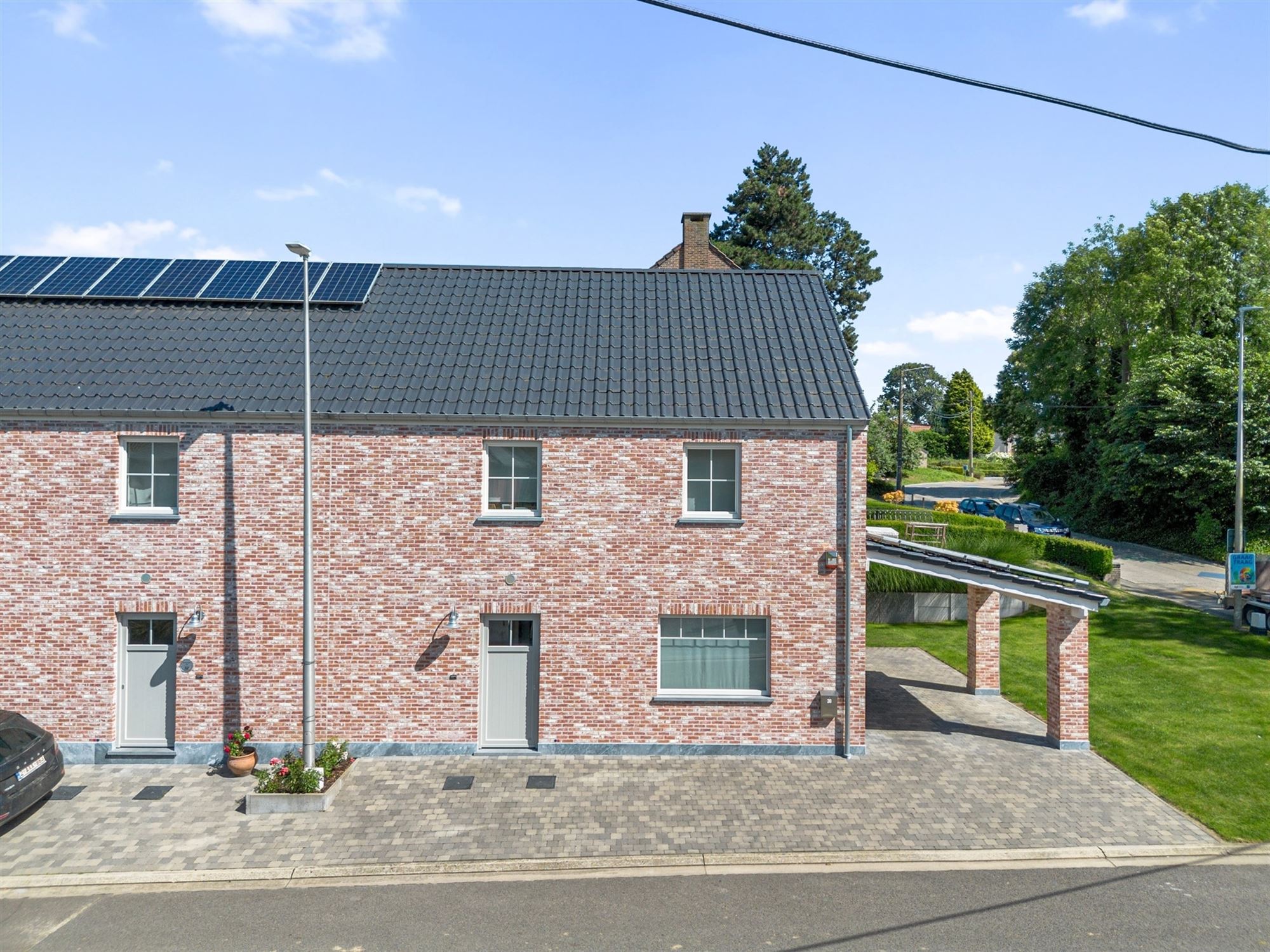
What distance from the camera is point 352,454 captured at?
43.1ft

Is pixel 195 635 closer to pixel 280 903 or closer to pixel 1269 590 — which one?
pixel 280 903

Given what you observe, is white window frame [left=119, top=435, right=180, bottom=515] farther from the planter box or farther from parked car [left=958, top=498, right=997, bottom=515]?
parked car [left=958, top=498, right=997, bottom=515]

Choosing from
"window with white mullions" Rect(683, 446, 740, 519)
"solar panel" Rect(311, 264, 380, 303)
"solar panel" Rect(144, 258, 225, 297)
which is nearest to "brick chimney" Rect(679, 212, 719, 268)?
"solar panel" Rect(311, 264, 380, 303)

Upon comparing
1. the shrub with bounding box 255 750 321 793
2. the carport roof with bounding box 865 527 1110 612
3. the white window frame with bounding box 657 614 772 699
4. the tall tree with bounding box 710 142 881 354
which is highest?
the tall tree with bounding box 710 142 881 354

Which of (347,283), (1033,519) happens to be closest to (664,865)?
(347,283)

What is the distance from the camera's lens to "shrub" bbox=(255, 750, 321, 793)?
11.4 metres

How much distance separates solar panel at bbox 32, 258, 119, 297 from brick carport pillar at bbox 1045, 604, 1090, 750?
18656 millimetres

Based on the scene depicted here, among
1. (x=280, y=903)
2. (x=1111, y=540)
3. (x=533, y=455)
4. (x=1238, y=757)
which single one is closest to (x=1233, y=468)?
(x=1111, y=540)

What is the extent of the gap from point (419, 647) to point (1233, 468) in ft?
108

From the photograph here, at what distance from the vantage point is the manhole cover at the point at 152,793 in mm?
11734

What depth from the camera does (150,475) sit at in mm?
13148

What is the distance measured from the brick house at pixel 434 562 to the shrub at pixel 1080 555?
19.3m

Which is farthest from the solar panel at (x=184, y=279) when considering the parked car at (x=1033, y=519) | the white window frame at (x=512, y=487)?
the parked car at (x=1033, y=519)

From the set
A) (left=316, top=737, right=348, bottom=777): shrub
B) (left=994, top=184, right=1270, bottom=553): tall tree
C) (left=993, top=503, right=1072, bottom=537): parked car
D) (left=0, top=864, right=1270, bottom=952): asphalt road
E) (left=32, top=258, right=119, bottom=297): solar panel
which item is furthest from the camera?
(left=993, top=503, right=1072, bottom=537): parked car
